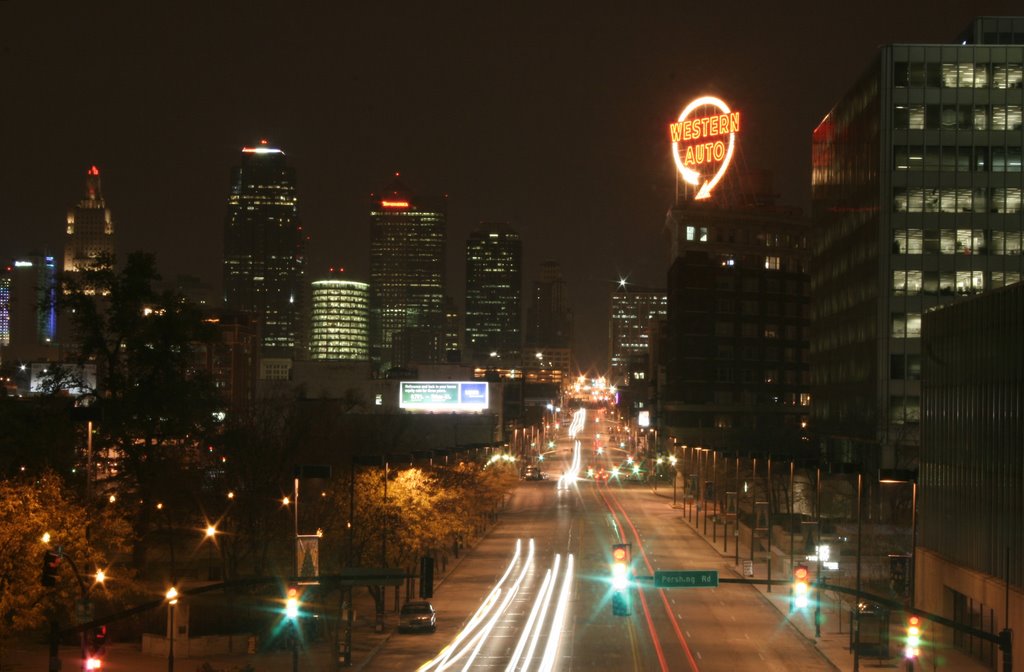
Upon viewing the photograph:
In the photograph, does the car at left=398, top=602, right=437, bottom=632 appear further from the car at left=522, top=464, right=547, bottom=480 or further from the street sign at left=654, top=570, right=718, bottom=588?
the car at left=522, top=464, right=547, bottom=480

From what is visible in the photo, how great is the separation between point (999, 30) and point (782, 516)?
1777 inches

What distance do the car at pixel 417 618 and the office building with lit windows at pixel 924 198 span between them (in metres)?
55.0

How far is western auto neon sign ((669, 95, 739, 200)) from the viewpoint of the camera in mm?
190375

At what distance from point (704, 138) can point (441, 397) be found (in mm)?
56777

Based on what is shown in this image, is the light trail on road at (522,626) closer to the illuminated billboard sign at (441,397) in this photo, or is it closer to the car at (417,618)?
the car at (417,618)

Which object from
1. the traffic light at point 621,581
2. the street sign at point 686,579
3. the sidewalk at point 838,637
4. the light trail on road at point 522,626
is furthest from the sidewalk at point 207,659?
the sidewalk at point 838,637

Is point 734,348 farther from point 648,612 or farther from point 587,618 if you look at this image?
point 587,618

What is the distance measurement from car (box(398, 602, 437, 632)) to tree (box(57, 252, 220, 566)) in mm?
15510

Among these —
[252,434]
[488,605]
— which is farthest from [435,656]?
[252,434]

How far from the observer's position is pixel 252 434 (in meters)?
71.8

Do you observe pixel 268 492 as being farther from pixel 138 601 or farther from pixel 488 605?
pixel 488 605

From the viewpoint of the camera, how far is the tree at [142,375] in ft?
213

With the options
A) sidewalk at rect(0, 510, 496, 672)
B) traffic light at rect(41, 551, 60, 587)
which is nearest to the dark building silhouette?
sidewalk at rect(0, 510, 496, 672)

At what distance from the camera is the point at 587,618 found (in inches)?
2347
